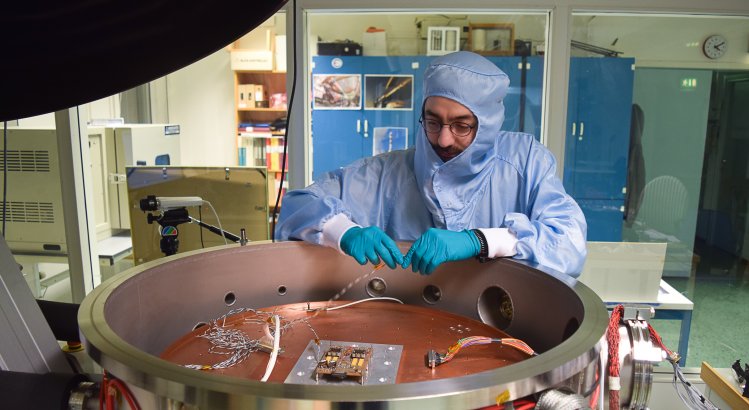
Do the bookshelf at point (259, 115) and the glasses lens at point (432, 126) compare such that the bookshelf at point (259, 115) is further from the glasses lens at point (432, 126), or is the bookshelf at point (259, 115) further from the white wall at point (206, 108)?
the glasses lens at point (432, 126)

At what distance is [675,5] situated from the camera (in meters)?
2.10

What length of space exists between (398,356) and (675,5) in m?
1.88

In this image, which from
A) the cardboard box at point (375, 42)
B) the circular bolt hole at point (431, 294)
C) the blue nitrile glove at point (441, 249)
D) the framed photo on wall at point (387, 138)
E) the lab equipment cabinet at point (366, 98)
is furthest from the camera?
the cardboard box at point (375, 42)

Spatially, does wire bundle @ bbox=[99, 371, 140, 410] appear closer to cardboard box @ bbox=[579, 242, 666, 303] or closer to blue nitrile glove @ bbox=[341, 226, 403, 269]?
blue nitrile glove @ bbox=[341, 226, 403, 269]

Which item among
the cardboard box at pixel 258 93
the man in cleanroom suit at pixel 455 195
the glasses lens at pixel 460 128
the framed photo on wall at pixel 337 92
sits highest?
the cardboard box at pixel 258 93

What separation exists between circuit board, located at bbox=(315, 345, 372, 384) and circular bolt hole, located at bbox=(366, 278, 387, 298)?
0.32 m

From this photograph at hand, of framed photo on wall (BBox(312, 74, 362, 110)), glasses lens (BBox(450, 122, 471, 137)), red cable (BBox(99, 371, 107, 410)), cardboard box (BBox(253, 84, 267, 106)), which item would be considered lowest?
red cable (BBox(99, 371, 107, 410))

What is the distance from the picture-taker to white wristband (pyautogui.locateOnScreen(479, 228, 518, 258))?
109 centimetres

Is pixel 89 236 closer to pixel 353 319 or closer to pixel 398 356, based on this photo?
pixel 353 319

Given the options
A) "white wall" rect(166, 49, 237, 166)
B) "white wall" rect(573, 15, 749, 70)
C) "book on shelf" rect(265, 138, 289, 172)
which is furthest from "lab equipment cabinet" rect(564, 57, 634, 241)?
"white wall" rect(166, 49, 237, 166)

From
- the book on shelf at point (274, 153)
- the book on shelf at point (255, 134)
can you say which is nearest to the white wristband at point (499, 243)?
the book on shelf at point (274, 153)

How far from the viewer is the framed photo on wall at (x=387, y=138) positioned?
9.00ft

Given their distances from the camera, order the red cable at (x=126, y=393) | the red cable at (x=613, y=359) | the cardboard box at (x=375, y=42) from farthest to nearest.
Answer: the cardboard box at (x=375, y=42) < the red cable at (x=613, y=359) < the red cable at (x=126, y=393)

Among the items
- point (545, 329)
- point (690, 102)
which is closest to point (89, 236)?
point (545, 329)
